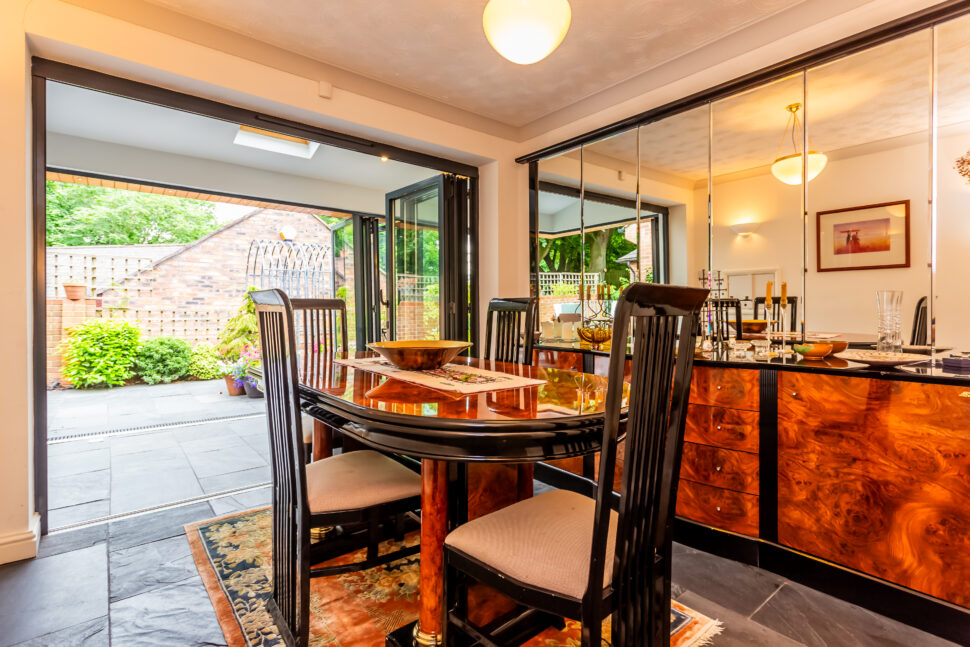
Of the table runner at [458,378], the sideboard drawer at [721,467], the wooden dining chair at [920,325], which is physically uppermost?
the wooden dining chair at [920,325]

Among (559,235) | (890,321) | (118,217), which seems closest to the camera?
(890,321)

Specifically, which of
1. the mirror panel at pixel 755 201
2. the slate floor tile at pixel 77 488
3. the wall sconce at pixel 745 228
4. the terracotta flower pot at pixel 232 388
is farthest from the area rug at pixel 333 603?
the terracotta flower pot at pixel 232 388

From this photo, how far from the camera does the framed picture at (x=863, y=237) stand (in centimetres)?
191

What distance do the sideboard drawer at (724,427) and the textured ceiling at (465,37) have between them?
192cm

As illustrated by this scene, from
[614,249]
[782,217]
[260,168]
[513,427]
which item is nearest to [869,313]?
[782,217]

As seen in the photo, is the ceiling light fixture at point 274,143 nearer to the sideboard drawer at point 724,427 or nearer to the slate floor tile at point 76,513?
the slate floor tile at point 76,513

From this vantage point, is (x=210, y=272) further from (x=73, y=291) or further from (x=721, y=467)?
(x=721, y=467)

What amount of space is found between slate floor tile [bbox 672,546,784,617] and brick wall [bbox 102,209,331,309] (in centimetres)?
652

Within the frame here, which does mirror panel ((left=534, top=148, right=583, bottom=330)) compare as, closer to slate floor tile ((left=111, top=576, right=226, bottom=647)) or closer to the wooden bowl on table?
the wooden bowl on table

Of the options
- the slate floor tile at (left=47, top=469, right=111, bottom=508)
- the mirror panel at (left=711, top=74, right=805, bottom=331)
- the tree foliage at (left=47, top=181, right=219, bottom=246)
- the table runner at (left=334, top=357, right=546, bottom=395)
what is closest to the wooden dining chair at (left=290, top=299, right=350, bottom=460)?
the table runner at (left=334, top=357, right=546, bottom=395)

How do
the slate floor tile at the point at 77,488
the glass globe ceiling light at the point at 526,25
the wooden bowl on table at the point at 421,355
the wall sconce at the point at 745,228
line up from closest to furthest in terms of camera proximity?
1. the glass globe ceiling light at the point at 526,25
2. the wooden bowl on table at the point at 421,355
3. the wall sconce at the point at 745,228
4. the slate floor tile at the point at 77,488

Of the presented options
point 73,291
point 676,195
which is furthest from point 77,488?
point 73,291

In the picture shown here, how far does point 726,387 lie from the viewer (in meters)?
1.98

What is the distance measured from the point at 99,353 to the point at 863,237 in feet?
25.9
